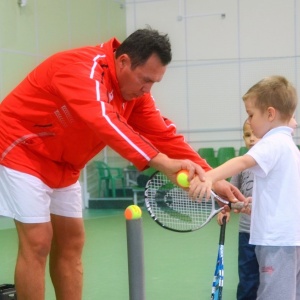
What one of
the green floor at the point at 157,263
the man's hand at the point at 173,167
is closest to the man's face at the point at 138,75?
the man's hand at the point at 173,167

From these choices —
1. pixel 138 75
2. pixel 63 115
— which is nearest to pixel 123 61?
pixel 138 75

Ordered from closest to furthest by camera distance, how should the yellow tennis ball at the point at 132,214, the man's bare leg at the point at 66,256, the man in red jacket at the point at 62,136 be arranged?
the yellow tennis ball at the point at 132,214 < the man in red jacket at the point at 62,136 < the man's bare leg at the point at 66,256

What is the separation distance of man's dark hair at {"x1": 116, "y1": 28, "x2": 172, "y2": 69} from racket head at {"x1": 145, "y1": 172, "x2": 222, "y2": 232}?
70cm

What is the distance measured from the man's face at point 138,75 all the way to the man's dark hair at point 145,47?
22 millimetres

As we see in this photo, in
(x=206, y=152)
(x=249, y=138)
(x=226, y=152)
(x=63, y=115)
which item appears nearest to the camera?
(x=63, y=115)

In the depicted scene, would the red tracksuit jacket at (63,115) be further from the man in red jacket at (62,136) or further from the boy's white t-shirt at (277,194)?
the boy's white t-shirt at (277,194)

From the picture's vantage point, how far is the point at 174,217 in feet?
11.9

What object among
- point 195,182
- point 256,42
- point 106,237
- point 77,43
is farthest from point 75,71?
point 256,42

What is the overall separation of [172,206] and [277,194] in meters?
0.70

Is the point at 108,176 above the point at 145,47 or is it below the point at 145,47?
below

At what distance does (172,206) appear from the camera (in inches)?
145

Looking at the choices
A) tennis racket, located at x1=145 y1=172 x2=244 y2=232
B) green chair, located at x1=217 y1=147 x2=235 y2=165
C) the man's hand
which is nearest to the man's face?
the man's hand

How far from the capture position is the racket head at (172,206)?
11.5ft

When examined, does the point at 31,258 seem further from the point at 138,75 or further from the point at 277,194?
the point at 277,194
